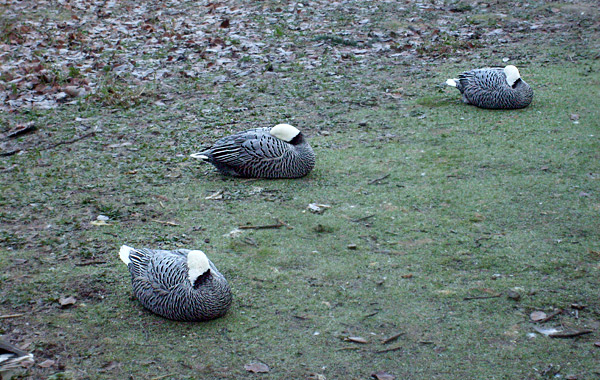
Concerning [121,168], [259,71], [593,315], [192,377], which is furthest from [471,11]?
[192,377]

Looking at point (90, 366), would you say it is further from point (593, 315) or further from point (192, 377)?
point (593, 315)

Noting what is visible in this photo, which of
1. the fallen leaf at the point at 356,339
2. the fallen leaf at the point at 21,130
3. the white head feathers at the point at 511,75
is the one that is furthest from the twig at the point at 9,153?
the white head feathers at the point at 511,75

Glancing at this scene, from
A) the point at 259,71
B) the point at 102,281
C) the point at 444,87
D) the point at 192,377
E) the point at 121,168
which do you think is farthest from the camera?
the point at 259,71

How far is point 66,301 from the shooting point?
4.04 m

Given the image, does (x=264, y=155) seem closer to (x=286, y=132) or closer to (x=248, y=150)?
(x=248, y=150)

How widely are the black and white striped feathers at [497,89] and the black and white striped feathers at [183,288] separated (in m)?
5.08

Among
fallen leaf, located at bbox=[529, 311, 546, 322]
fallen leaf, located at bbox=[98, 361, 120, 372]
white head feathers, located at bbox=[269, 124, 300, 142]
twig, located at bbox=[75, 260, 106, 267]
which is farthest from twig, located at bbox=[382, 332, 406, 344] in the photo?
white head feathers, located at bbox=[269, 124, 300, 142]

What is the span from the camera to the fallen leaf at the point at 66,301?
4027mm

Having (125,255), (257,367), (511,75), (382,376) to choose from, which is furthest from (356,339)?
(511,75)

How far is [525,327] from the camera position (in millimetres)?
3777

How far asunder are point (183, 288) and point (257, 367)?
2.36 ft

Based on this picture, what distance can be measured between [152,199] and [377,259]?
226cm

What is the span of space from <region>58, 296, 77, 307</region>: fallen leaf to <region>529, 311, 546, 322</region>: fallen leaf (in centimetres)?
294

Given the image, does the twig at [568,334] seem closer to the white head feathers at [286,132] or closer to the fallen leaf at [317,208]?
the fallen leaf at [317,208]
